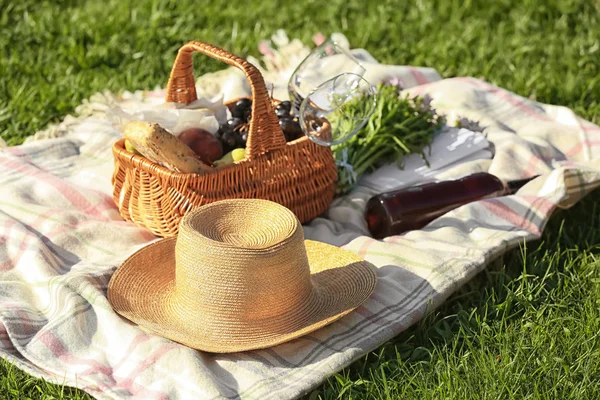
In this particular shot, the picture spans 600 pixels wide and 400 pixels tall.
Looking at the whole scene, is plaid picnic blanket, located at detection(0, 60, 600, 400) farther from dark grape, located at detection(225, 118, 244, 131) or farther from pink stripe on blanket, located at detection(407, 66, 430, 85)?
dark grape, located at detection(225, 118, 244, 131)

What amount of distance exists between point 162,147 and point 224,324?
28.2 inches

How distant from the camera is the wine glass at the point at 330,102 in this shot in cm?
322

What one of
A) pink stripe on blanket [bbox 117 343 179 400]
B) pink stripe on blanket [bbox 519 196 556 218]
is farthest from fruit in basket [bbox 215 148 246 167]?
pink stripe on blanket [bbox 519 196 556 218]

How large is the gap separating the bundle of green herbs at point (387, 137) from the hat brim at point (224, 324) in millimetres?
697

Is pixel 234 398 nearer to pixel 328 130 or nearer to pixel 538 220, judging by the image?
pixel 328 130

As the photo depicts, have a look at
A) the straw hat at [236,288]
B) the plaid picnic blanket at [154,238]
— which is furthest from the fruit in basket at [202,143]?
the straw hat at [236,288]

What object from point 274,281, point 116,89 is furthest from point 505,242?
point 116,89

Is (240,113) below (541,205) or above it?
above

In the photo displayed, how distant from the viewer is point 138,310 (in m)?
2.72

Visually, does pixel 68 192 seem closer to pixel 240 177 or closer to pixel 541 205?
pixel 240 177

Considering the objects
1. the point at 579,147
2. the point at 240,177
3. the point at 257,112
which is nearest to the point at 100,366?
the point at 240,177

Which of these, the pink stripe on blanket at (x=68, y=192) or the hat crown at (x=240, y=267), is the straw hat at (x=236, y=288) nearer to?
the hat crown at (x=240, y=267)

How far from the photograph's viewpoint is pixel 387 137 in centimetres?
380

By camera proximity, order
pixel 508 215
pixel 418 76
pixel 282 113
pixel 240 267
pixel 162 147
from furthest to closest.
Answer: pixel 418 76 < pixel 282 113 < pixel 508 215 < pixel 162 147 < pixel 240 267
